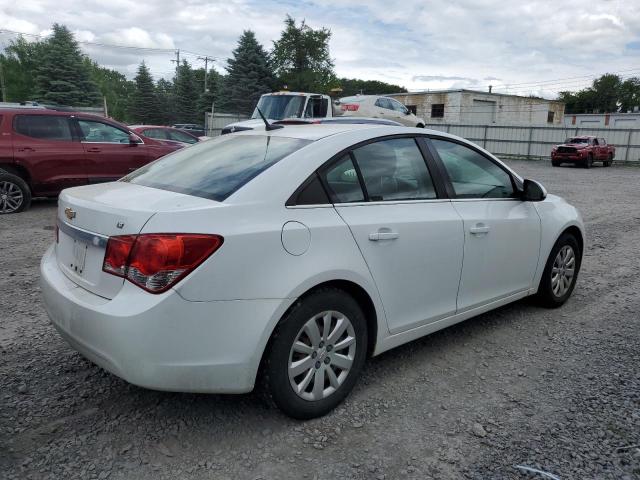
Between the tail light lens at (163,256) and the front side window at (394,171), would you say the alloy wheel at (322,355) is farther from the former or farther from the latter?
the front side window at (394,171)

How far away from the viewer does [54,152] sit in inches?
340

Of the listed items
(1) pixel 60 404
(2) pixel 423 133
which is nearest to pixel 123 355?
(1) pixel 60 404

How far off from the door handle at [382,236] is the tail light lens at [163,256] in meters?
0.92

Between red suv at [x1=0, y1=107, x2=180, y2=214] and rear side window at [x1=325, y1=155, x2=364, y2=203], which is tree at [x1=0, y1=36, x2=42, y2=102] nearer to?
red suv at [x1=0, y1=107, x2=180, y2=214]

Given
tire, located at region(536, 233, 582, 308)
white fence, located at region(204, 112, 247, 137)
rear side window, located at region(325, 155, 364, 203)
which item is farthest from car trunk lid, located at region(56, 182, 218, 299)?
white fence, located at region(204, 112, 247, 137)

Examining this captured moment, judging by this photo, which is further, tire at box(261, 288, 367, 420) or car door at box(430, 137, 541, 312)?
car door at box(430, 137, 541, 312)

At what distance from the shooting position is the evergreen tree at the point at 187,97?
2367 inches

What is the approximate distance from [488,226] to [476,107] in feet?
137

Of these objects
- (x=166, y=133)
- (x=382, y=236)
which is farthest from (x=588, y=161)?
(x=382, y=236)

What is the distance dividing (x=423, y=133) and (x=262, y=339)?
1908 millimetres

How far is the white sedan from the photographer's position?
2.38m

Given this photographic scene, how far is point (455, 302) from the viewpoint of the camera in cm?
357

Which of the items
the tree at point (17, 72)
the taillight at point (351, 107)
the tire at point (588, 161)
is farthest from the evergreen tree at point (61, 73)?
the tire at point (588, 161)

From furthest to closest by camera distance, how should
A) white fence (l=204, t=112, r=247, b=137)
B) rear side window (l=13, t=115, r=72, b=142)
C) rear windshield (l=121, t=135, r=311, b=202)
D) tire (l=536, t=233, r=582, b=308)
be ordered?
white fence (l=204, t=112, r=247, b=137)
rear side window (l=13, t=115, r=72, b=142)
tire (l=536, t=233, r=582, b=308)
rear windshield (l=121, t=135, r=311, b=202)
